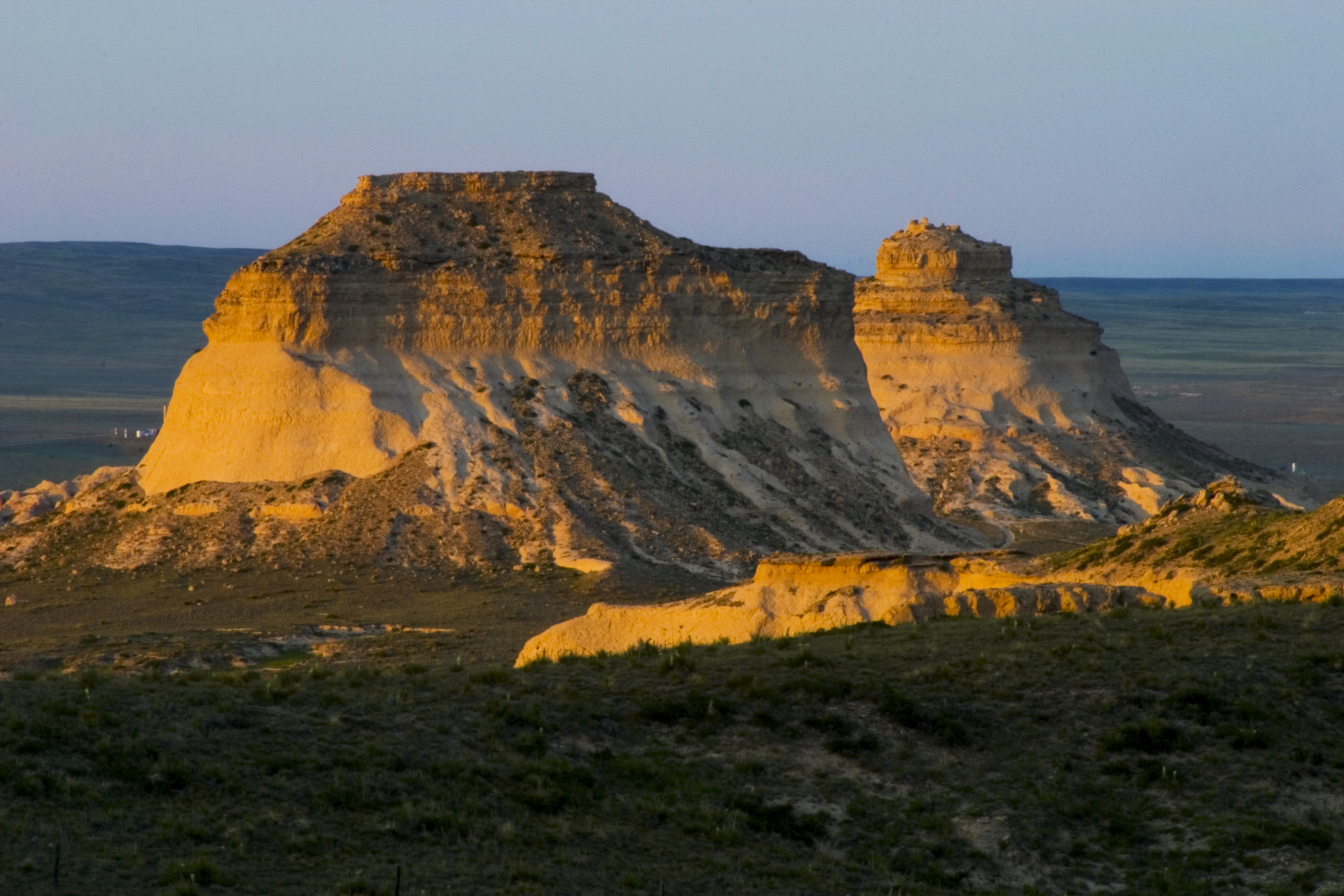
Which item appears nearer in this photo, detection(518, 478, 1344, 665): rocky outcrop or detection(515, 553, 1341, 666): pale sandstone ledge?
detection(515, 553, 1341, 666): pale sandstone ledge

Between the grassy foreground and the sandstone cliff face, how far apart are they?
21547mm

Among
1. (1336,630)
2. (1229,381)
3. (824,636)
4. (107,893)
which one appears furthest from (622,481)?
(1229,381)

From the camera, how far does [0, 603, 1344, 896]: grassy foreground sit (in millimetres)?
14180

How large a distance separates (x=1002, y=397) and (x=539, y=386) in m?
30.3

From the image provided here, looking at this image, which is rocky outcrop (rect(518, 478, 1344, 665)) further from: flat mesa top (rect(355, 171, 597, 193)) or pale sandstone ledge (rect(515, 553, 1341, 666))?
flat mesa top (rect(355, 171, 597, 193))

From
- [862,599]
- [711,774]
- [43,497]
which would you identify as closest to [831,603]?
[862,599]

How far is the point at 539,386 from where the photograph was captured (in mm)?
45594

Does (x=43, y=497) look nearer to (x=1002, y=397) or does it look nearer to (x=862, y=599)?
(x=1002, y=397)

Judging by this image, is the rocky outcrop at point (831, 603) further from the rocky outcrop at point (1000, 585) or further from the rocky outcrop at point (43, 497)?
the rocky outcrop at point (43, 497)

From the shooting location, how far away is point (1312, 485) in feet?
234

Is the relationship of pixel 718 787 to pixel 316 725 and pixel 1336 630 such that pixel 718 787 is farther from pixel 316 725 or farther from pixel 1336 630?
pixel 1336 630

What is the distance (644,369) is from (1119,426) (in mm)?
30938

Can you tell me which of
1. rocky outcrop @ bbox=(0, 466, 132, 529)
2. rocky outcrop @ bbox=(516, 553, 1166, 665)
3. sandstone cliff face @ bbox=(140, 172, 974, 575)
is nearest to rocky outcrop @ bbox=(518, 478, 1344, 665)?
rocky outcrop @ bbox=(516, 553, 1166, 665)

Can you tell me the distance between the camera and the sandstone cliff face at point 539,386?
4328 cm
